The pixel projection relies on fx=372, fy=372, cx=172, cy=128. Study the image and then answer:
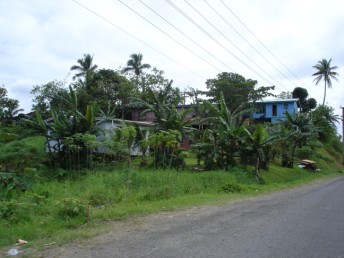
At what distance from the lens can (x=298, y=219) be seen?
30.0ft

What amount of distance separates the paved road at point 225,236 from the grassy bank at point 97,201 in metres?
0.77

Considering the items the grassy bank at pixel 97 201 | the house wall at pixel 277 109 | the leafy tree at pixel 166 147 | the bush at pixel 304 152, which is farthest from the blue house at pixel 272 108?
the grassy bank at pixel 97 201

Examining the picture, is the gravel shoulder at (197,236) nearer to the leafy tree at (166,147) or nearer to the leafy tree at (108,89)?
the leafy tree at (166,147)

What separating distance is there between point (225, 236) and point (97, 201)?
4.67 m

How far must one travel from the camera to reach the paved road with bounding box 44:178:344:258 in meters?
5.96

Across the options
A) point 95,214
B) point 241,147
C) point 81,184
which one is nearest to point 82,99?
point 241,147

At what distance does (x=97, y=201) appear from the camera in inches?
415

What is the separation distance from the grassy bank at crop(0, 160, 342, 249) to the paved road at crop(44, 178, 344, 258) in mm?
774

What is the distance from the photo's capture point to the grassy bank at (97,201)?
23.7ft

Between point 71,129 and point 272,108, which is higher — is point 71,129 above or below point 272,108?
below

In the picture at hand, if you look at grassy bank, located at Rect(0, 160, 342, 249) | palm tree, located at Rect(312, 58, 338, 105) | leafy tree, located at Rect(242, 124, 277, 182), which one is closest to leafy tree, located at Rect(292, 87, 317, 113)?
palm tree, located at Rect(312, 58, 338, 105)

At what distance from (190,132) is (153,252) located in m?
16.2

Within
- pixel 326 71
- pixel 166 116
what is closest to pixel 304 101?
pixel 326 71

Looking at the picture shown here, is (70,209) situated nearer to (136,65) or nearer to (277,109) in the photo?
(136,65)
